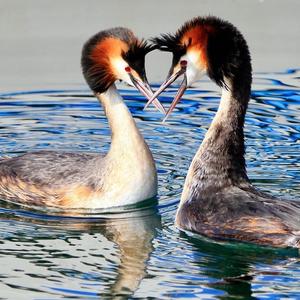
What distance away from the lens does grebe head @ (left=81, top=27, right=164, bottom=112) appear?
10445mm

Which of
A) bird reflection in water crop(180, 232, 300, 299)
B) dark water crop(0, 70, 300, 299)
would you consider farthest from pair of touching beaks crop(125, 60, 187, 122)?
bird reflection in water crop(180, 232, 300, 299)

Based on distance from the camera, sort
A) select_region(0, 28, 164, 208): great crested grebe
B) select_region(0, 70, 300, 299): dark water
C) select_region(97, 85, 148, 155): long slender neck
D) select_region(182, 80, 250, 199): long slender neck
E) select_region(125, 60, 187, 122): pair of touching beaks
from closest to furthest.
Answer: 1. select_region(0, 70, 300, 299): dark water
2. select_region(182, 80, 250, 199): long slender neck
3. select_region(125, 60, 187, 122): pair of touching beaks
4. select_region(0, 28, 164, 208): great crested grebe
5. select_region(97, 85, 148, 155): long slender neck

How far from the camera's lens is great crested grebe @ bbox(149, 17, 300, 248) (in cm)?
927

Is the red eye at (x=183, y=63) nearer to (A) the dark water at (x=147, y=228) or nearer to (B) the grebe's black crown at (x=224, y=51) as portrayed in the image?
(B) the grebe's black crown at (x=224, y=51)

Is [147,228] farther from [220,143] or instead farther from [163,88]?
[163,88]

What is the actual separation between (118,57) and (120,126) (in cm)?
60

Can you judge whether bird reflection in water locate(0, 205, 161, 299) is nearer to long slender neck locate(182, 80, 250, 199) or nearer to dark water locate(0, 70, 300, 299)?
dark water locate(0, 70, 300, 299)

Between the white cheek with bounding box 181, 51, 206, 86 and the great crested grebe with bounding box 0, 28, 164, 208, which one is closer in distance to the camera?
the white cheek with bounding box 181, 51, 206, 86

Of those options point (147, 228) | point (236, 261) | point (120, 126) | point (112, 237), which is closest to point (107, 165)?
point (120, 126)

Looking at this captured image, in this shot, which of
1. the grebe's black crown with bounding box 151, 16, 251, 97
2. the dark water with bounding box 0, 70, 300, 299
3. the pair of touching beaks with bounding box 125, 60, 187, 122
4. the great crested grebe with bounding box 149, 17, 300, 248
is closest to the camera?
the dark water with bounding box 0, 70, 300, 299

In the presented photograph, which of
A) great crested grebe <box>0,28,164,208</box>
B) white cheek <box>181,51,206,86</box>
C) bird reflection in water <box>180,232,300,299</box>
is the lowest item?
bird reflection in water <box>180,232,300,299</box>

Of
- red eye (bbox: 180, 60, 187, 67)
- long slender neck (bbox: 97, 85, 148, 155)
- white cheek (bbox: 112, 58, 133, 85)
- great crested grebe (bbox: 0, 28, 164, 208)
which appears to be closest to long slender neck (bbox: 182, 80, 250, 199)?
red eye (bbox: 180, 60, 187, 67)

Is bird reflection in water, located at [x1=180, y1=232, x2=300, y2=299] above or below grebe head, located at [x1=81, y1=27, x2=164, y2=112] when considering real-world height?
below

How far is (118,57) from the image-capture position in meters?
10.5
